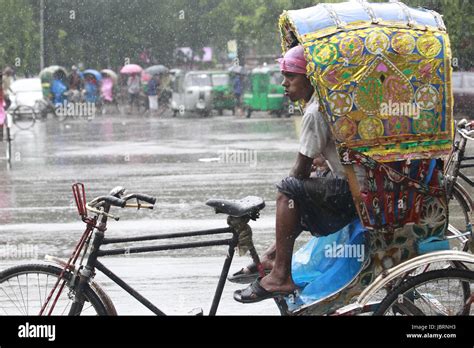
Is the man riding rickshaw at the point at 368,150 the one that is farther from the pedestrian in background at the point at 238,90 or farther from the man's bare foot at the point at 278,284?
the pedestrian in background at the point at 238,90

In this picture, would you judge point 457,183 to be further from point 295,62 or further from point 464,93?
point 464,93

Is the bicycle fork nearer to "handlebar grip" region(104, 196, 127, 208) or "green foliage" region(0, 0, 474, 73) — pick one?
"handlebar grip" region(104, 196, 127, 208)

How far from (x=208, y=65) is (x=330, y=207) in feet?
171

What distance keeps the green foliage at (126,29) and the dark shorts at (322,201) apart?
39.2 metres

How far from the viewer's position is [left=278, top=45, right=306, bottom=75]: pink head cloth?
522 cm

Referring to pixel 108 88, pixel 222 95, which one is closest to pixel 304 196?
pixel 222 95

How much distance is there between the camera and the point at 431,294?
514 centimetres

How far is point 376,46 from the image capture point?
16.3 feet

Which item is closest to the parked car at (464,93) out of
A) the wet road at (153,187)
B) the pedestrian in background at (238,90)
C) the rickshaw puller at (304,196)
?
the wet road at (153,187)

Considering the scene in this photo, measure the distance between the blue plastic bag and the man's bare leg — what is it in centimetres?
13

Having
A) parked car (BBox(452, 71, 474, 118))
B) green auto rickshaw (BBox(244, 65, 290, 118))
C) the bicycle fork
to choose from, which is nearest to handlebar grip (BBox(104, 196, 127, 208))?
the bicycle fork

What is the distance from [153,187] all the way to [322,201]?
8.70 m

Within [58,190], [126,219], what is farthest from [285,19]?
[58,190]
